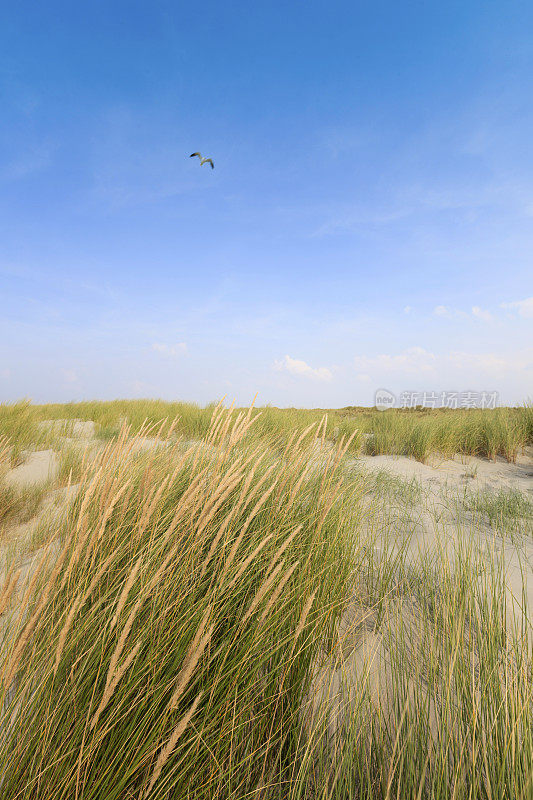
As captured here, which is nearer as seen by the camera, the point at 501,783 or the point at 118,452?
the point at 501,783

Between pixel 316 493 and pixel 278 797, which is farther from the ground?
pixel 316 493

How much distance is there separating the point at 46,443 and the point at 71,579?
17.9 ft

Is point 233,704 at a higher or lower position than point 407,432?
lower

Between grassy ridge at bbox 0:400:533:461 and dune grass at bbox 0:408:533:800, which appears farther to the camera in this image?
grassy ridge at bbox 0:400:533:461

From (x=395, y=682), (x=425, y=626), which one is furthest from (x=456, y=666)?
(x=425, y=626)

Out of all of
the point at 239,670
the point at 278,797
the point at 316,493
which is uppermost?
the point at 316,493

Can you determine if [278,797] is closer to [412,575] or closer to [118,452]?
[412,575]

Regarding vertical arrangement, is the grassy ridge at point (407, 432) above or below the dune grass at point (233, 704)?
above

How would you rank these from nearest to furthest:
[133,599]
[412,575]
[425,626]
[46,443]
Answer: [133,599], [425,626], [412,575], [46,443]

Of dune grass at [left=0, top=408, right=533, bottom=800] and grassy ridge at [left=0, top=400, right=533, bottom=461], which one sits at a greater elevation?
grassy ridge at [left=0, top=400, right=533, bottom=461]

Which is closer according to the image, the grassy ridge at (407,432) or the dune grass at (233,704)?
the dune grass at (233,704)

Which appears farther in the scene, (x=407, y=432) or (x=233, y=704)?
(x=407, y=432)

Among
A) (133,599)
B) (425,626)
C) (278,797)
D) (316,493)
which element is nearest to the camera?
(278,797)

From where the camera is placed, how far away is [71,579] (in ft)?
4.38
